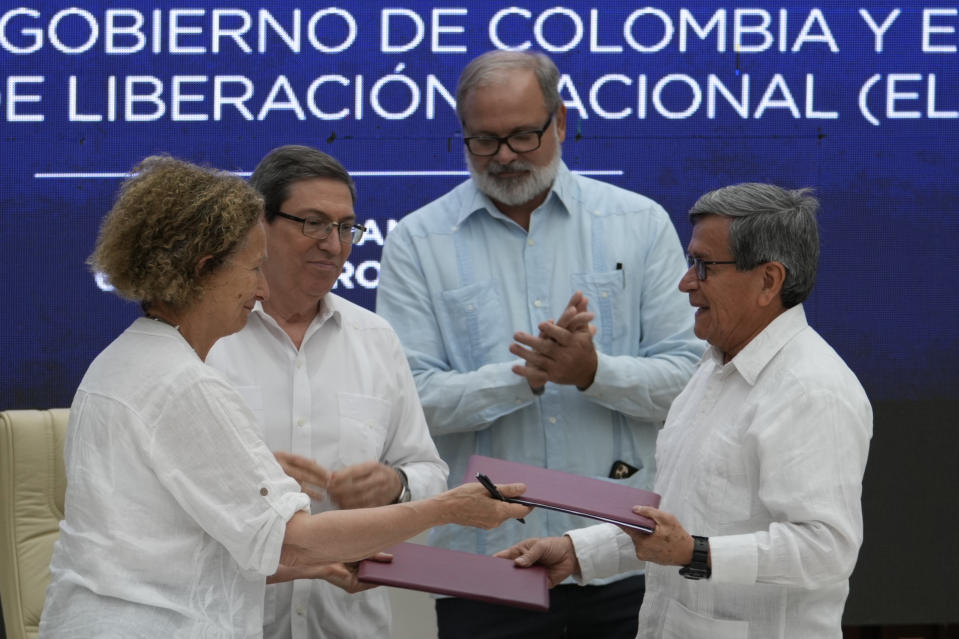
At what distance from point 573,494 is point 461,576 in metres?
0.28

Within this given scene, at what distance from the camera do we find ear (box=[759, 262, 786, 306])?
2.36 metres

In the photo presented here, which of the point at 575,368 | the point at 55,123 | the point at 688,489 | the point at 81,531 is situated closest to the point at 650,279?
the point at 575,368

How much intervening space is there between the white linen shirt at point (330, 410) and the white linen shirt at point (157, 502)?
21.7 inches

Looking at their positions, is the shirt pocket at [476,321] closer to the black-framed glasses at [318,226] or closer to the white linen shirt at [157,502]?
the black-framed glasses at [318,226]

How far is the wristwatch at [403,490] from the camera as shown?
2531mm

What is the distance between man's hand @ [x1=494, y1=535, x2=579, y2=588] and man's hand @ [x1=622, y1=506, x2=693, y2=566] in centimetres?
42

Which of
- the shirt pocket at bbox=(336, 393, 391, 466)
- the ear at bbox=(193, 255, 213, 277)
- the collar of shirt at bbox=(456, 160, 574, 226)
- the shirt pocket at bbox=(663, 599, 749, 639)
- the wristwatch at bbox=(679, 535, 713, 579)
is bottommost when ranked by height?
the shirt pocket at bbox=(663, 599, 749, 639)

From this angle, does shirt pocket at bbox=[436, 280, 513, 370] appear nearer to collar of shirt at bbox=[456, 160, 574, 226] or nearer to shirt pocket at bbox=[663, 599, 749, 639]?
collar of shirt at bbox=[456, 160, 574, 226]

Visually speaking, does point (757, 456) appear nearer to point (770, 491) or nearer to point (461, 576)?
point (770, 491)

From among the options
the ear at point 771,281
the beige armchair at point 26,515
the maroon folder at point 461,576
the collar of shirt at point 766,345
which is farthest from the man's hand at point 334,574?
the beige armchair at point 26,515

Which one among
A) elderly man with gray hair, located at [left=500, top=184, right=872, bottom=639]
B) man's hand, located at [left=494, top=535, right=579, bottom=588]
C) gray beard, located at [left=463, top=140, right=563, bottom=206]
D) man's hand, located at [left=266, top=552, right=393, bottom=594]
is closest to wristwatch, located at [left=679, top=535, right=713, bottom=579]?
elderly man with gray hair, located at [left=500, top=184, right=872, bottom=639]

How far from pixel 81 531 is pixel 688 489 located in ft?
3.85

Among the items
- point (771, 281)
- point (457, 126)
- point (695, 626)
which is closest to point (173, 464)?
point (695, 626)

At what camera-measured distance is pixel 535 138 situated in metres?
3.11
